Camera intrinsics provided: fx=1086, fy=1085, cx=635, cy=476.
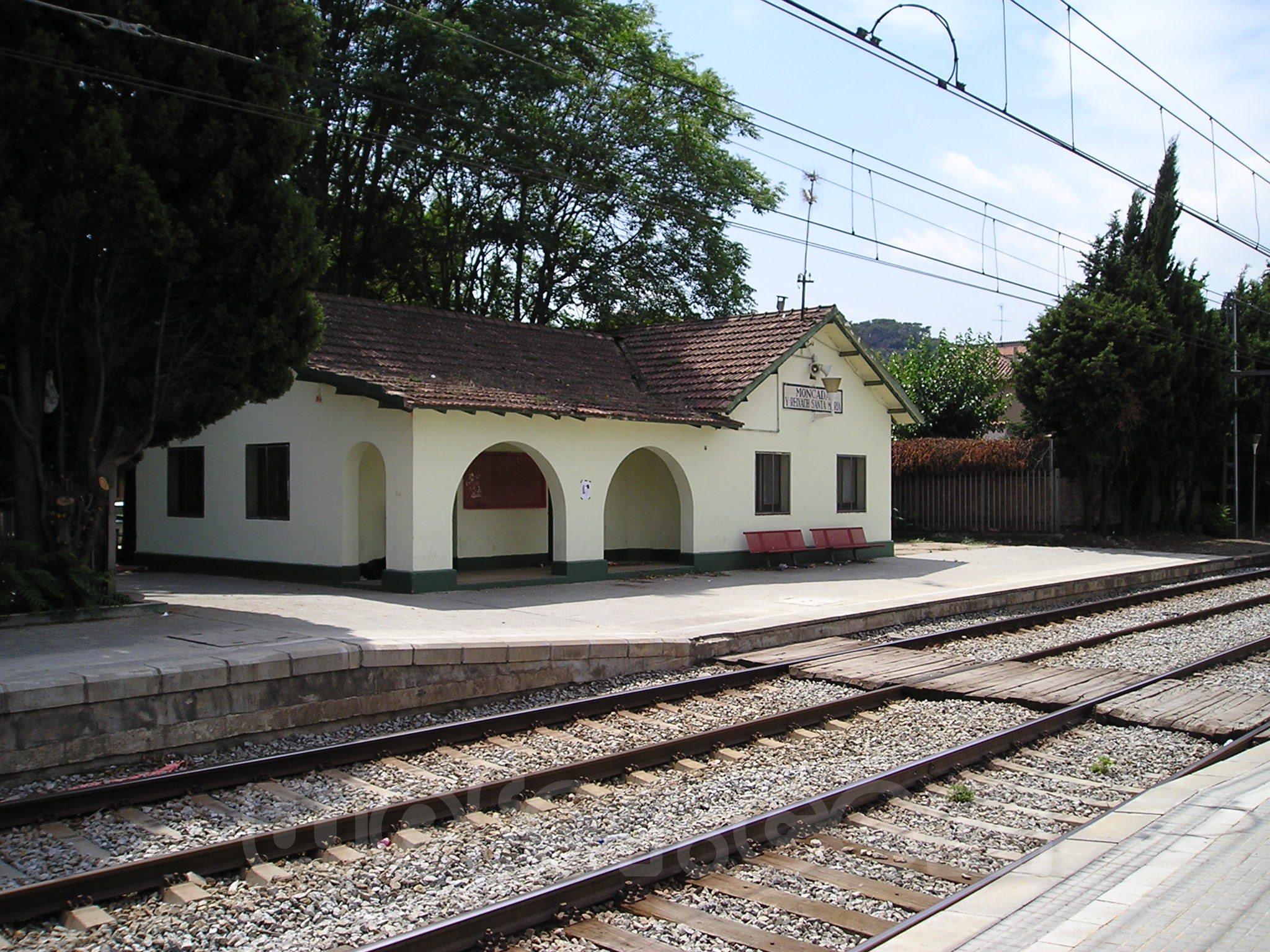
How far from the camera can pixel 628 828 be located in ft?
20.4

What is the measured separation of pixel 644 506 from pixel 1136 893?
1718 cm

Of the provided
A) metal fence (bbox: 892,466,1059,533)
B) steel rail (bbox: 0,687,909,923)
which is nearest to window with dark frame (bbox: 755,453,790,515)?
metal fence (bbox: 892,466,1059,533)

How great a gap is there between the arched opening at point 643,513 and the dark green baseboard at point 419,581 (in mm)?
5841

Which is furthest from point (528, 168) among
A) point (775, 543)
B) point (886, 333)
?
point (886, 333)

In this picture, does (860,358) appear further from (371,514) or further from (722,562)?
(371,514)

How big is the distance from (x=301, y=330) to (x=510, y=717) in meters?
6.09

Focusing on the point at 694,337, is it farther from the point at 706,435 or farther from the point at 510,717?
the point at 510,717

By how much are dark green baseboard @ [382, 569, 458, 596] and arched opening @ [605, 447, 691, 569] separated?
19.2ft

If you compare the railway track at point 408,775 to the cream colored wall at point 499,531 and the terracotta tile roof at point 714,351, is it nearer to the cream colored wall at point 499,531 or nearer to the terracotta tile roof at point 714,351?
the cream colored wall at point 499,531

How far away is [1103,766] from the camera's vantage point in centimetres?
748

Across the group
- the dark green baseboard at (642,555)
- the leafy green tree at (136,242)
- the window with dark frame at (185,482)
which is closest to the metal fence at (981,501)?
the dark green baseboard at (642,555)

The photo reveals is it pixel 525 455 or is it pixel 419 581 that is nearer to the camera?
pixel 419 581

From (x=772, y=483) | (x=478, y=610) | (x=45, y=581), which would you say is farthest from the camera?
(x=772, y=483)

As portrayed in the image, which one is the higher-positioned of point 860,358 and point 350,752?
point 860,358
